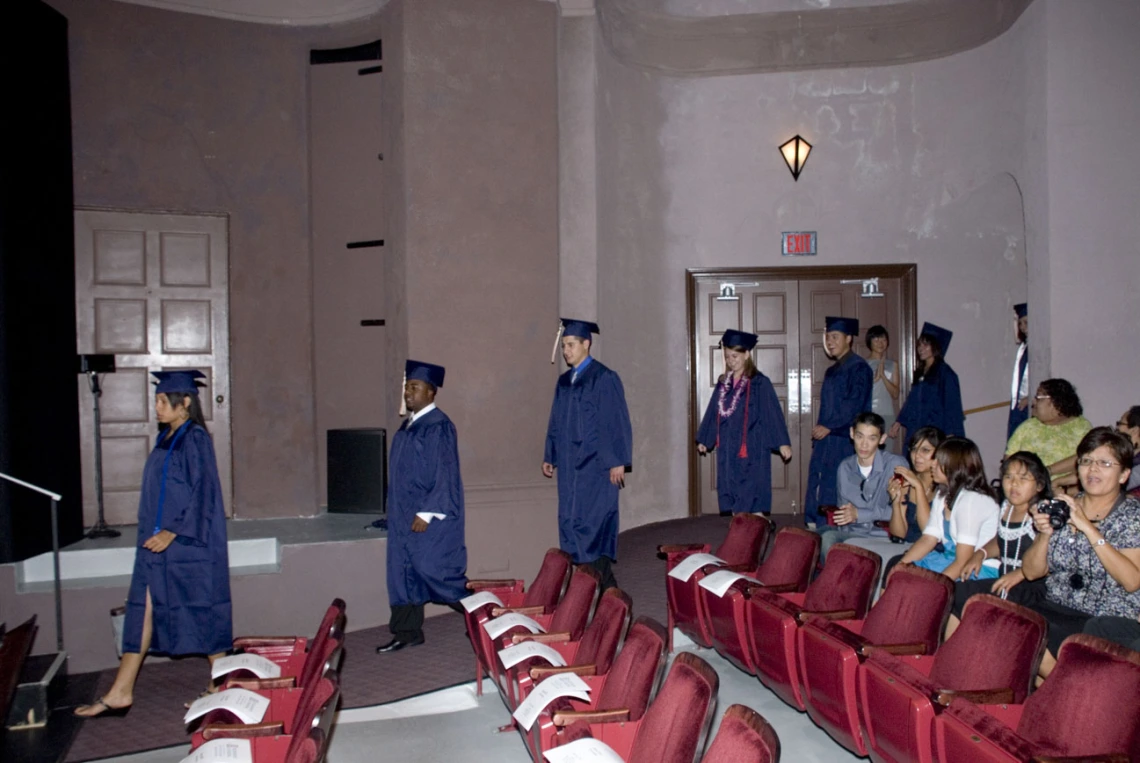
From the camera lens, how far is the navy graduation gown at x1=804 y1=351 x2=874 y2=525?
5.53 m

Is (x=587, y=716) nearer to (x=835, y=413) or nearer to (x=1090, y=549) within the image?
(x=1090, y=549)

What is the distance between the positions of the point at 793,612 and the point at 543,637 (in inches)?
32.7

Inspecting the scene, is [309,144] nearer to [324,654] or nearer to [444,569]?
[444,569]

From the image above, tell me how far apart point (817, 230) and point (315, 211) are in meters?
4.05

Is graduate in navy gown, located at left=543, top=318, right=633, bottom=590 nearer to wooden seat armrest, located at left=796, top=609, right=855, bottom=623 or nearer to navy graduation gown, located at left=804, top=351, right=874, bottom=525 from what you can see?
navy graduation gown, located at left=804, top=351, right=874, bottom=525

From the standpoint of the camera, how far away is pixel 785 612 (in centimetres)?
288

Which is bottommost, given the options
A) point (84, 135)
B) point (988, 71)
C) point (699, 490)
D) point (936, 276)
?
point (699, 490)

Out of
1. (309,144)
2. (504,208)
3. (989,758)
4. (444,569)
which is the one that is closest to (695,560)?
(444,569)

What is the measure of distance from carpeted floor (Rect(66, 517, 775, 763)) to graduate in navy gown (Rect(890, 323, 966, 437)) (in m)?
2.28

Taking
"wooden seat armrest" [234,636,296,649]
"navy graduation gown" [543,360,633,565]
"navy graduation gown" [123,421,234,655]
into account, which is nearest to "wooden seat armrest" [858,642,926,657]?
"wooden seat armrest" [234,636,296,649]

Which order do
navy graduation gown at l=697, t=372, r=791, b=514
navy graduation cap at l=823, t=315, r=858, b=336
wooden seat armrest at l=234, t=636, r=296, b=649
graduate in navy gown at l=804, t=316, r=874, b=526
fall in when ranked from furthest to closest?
navy graduation gown at l=697, t=372, r=791, b=514 < navy graduation cap at l=823, t=315, r=858, b=336 < graduate in navy gown at l=804, t=316, r=874, b=526 < wooden seat armrest at l=234, t=636, r=296, b=649

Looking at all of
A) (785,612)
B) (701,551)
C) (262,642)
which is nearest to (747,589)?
(785,612)

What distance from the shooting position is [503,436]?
18.2 feet

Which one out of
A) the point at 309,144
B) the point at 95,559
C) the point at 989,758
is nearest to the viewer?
the point at 989,758
